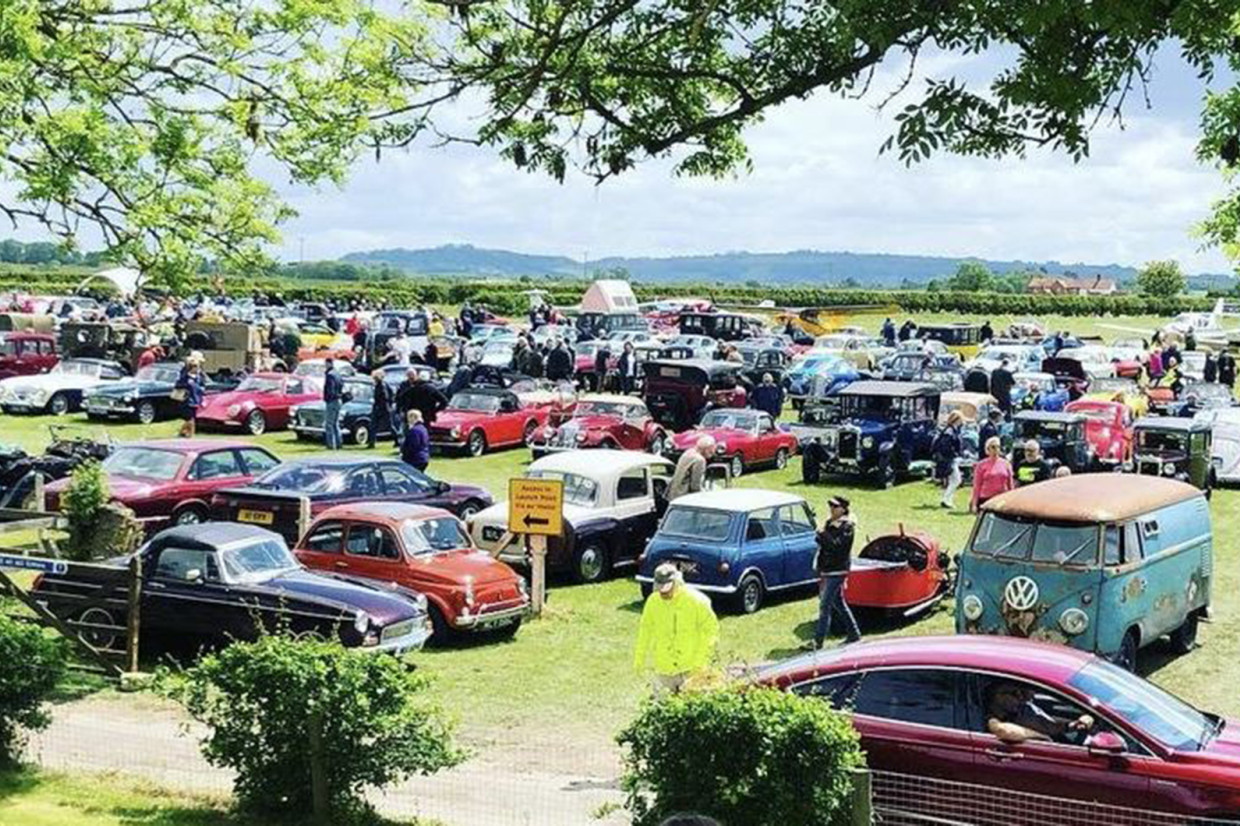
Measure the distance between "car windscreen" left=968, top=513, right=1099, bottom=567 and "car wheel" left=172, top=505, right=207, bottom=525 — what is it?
11448mm

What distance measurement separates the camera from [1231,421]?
3027 centimetres

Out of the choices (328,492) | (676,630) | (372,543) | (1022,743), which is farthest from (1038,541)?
(328,492)

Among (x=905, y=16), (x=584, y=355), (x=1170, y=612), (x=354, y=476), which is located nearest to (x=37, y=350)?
(x=584, y=355)

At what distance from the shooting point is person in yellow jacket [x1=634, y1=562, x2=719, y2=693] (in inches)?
499

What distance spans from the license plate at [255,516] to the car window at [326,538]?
2.56 meters

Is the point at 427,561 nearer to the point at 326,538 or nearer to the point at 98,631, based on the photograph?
the point at 326,538

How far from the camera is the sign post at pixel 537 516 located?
18.3m

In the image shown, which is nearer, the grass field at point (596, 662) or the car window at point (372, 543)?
the grass field at point (596, 662)

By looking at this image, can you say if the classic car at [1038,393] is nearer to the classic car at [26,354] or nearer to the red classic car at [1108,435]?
the red classic car at [1108,435]

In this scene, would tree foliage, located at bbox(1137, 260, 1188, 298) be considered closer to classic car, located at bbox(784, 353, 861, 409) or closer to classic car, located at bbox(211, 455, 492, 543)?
Result: classic car, located at bbox(784, 353, 861, 409)

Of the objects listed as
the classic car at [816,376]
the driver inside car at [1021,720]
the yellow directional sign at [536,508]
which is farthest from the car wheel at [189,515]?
the classic car at [816,376]

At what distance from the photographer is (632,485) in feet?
71.6

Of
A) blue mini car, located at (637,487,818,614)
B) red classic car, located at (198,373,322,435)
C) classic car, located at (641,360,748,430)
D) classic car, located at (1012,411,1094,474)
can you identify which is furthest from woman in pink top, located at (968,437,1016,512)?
red classic car, located at (198,373,322,435)

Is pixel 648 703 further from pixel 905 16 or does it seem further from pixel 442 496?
pixel 442 496
